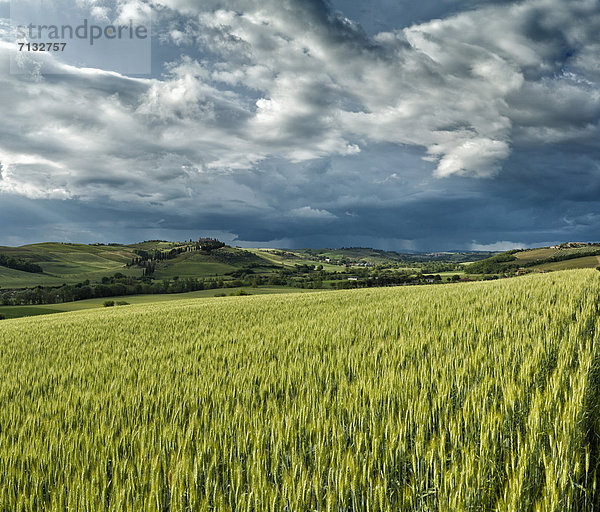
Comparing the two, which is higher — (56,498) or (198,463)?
(198,463)

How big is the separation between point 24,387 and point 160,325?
6517 millimetres

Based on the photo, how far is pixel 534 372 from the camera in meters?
4.19

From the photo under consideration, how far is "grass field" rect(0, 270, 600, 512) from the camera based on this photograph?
2320 millimetres

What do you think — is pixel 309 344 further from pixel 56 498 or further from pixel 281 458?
pixel 56 498

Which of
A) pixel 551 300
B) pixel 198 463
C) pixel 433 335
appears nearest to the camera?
pixel 198 463

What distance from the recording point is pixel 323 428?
3.13m

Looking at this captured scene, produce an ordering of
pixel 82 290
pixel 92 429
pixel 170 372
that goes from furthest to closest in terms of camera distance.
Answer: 1. pixel 82 290
2. pixel 170 372
3. pixel 92 429

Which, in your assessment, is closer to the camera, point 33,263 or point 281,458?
point 281,458

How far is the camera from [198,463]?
275cm

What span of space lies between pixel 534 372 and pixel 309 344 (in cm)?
397

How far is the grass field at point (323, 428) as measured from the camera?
7.61ft

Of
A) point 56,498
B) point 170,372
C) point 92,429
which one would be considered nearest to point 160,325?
point 170,372

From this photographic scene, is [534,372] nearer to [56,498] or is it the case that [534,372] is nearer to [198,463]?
[198,463]

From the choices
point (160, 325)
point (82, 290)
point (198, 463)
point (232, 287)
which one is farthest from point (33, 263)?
point (198, 463)
